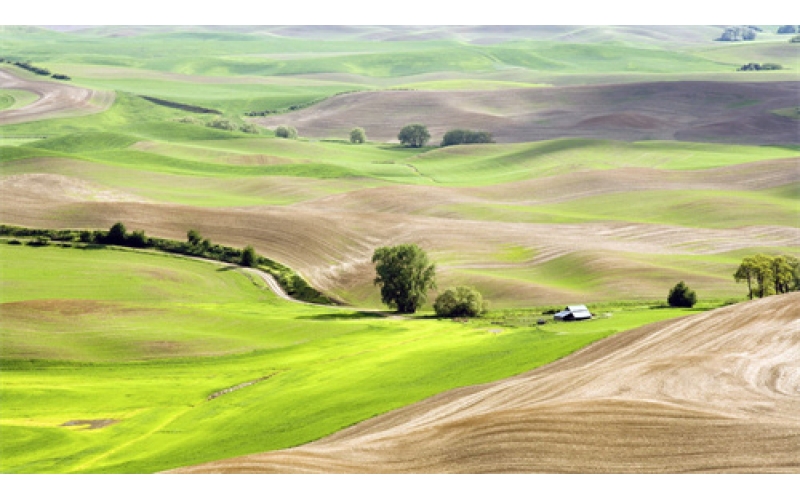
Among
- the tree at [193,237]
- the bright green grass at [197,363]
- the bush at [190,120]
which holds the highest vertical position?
the bush at [190,120]

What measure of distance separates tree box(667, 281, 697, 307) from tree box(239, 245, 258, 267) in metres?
40.0

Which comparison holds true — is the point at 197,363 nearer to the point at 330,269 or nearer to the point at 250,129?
the point at 330,269

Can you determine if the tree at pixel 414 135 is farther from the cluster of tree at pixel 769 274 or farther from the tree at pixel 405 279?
the cluster of tree at pixel 769 274

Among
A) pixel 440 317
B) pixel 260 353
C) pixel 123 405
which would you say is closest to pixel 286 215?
pixel 440 317

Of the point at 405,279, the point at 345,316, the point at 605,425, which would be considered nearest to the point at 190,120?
the point at 405,279

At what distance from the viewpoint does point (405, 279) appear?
83125 mm

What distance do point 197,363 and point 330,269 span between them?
32.5m

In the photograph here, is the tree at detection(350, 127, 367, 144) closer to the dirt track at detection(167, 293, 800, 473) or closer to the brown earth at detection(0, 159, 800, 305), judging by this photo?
the brown earth at detection(0, 159, 800, 305)

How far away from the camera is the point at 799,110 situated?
188m

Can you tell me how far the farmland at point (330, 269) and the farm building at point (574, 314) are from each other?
128 inches

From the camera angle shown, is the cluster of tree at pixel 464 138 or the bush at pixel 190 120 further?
the bush at pixel 190 120

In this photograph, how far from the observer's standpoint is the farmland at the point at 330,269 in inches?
2074

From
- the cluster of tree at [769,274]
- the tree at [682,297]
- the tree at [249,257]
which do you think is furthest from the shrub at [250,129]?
the cluster of tree at [769,274]

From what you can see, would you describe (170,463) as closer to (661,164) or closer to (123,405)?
(123,405)
